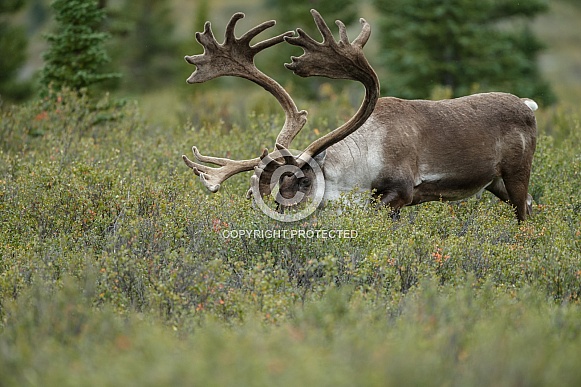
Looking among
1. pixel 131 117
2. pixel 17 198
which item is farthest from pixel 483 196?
pixel 131 117

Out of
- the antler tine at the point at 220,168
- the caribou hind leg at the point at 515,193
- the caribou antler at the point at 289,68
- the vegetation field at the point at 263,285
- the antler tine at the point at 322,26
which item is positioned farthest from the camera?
the caribou hind leg at the point at 515,193

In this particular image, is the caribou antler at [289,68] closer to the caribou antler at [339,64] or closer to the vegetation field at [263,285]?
the caribou antler at [339,64]

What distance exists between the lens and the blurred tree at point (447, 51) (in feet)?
53.4

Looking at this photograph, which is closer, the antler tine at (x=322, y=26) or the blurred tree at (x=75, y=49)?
the antler tine at (x=322, y=26)

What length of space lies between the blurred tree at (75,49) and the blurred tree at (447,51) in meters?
7.26

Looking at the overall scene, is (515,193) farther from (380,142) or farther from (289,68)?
(289,68)

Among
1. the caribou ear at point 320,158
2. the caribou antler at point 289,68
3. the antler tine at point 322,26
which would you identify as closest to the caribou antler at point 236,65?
the caribou antler at point 289,68

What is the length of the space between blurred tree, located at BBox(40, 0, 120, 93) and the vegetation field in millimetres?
2804

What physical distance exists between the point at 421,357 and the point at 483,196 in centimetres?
491

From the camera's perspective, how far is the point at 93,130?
10.1 meters

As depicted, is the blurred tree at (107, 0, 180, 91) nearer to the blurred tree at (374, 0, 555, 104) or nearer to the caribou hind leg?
the blurred tree at (374, 0, 555, 104)

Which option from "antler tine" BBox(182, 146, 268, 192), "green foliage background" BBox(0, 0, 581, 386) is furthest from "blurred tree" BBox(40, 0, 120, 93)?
"antler tine" BBox(182, 146, 268, 192)

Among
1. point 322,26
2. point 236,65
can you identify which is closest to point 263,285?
point 322,26

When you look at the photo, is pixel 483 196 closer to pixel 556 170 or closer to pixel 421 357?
pixel 556 170
